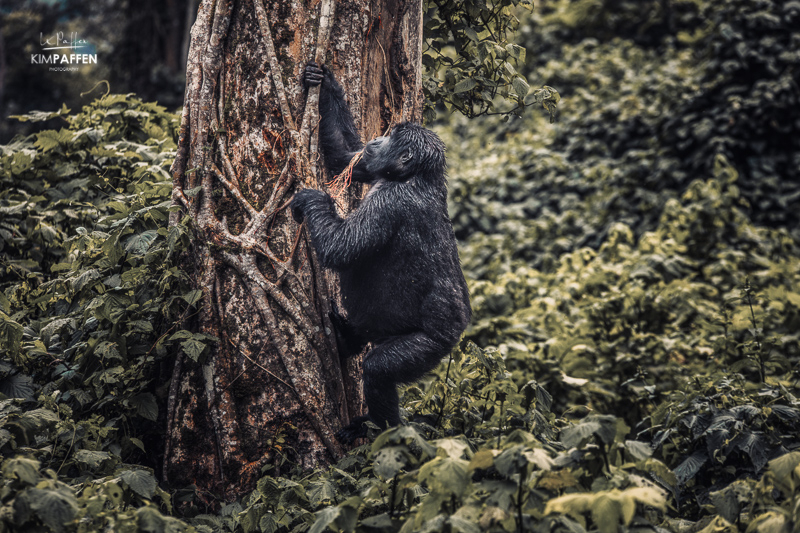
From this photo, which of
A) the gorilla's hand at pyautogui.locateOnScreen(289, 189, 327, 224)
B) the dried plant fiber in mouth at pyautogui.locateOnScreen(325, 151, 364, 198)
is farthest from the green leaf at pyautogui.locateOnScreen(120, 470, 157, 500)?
the dried plant fiber in mouth at pyautogui.locateOnScreen(325, 151, 364, 198)

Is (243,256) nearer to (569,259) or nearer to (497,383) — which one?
(497,383)

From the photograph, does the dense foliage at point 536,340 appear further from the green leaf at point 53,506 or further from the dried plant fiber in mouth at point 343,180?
the dried plant fiber in mouth at point 343,180

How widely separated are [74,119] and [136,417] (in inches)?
105

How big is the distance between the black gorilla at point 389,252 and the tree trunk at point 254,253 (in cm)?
11

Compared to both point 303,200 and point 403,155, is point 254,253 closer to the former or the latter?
point 303,200

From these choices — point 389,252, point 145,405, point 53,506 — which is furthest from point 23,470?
point 389,252

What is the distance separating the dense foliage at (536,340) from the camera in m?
2.08

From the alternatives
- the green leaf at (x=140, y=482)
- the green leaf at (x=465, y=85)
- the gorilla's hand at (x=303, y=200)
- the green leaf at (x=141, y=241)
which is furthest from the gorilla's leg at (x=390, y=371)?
the green leaf at (x=465, y=85)

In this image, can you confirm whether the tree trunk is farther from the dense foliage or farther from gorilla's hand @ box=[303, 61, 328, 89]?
the dense foliage

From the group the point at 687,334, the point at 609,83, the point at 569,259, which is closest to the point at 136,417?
the point at 687,334

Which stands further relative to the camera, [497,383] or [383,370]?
[497,383]

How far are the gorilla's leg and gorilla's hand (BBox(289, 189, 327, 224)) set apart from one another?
78 centimetres

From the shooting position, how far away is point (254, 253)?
2.95 m

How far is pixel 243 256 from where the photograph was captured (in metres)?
2.94
